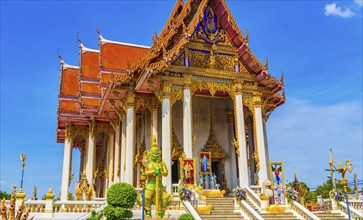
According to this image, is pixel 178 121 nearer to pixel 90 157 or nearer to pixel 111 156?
pixel 111 156

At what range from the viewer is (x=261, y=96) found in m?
16.8

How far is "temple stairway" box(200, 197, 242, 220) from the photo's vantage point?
38.7 ft

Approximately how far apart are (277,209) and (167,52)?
22.3ft

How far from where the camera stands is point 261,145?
1558 centimetres

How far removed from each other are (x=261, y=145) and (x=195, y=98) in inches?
156

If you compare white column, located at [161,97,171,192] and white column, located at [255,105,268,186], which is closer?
white column, located at [161,97,171,192]

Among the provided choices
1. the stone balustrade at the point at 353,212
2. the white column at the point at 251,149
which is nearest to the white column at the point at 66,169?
the white column at the point at 251,149

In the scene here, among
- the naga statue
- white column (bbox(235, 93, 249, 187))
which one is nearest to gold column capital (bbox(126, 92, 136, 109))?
white column (bbox(235, 93, 249, 187))

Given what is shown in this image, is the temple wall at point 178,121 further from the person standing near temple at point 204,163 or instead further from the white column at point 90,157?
the white column at point 90,157

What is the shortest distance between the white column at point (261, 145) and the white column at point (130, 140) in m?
4.99

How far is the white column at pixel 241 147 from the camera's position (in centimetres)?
1461

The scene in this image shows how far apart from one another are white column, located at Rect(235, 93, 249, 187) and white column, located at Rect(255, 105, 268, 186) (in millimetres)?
717

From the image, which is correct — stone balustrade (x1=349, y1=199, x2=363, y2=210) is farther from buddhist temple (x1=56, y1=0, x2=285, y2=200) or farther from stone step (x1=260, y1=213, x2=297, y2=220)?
buddhist temple (x1=56, y1=0, x2=285, y2=200)

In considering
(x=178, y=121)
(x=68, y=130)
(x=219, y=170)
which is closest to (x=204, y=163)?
(x=219, y=170)
